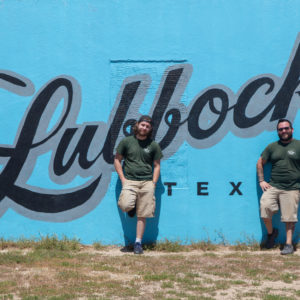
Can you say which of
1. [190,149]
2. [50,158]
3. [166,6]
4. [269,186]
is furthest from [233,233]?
[166,6]

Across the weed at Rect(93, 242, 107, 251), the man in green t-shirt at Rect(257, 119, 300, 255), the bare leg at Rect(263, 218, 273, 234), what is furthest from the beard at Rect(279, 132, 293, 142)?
the weed at Rect(93, 242, 107, 251)

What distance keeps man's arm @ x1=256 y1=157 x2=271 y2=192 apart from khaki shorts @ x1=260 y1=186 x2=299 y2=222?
7cm

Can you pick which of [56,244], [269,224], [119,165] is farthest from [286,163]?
[56,244]

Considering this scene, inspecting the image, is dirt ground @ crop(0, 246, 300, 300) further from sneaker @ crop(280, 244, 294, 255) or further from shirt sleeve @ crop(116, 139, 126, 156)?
shirt sleeve @ crop(116, 139, 126, 156)

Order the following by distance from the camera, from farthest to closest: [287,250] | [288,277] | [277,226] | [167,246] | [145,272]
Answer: [277,226]
[167,246]
[287,250]
[145,272]
[288,277]

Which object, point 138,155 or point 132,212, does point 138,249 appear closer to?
point 132,212

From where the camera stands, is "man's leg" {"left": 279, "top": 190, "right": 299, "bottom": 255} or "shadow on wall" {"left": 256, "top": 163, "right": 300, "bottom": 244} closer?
"man's leg" {"left": 279, "top": 190, "right": 299, "bottom": 255}

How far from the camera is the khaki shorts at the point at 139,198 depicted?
271 inches

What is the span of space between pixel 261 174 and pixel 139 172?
1789 mm

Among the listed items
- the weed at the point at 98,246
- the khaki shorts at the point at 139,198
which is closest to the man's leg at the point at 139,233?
the khaki shorts at the point at 139,198

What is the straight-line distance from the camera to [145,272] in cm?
577

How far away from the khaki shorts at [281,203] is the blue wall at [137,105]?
0.99 ft

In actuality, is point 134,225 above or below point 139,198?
below

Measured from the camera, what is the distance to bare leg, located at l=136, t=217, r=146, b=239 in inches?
273
